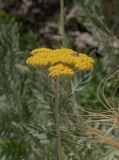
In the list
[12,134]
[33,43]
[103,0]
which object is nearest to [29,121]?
[12,134]

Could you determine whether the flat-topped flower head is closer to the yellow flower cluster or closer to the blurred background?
the yellow flower cluster

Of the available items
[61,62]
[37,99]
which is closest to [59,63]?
[61,62]

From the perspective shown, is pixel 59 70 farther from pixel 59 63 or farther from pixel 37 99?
pixel 37 99

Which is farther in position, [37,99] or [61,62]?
[37,99]

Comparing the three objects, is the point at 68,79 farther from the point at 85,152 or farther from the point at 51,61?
the point at 85,152

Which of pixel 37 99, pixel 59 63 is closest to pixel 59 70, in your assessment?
pixel 59 63

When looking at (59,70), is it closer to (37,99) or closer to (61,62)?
(61,62)

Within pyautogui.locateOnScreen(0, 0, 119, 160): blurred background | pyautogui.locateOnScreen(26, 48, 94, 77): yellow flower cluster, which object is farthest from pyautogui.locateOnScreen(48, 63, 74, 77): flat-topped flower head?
pyautogui.locateOnScreen(0, 0, 119, 160): blurred background

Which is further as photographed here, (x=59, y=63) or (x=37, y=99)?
(x=37, y=99)
